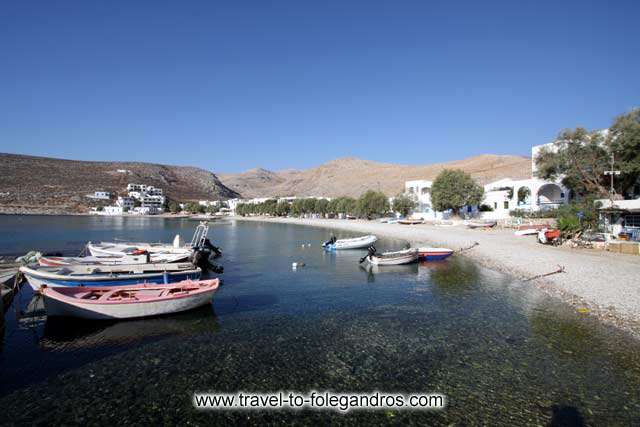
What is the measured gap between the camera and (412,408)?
27.9 ft

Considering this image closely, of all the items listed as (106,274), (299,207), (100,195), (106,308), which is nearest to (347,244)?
(106,274)

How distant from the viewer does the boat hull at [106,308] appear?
13.7 meters

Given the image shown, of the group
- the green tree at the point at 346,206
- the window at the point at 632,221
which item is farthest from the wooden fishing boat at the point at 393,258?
the green tree at the point at 346,206

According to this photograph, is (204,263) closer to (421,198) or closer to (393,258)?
(393,258)

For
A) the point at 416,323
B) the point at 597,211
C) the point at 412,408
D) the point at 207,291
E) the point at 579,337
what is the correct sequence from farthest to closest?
the point at 597,211 → the point at 207,291 → the point at 416,323 → the point at 579,337 → the point at 412,408

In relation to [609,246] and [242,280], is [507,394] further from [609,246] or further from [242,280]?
[609,246]

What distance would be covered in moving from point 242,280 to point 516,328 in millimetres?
16765

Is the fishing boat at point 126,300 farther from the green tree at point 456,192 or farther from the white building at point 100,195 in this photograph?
the white building at point 100,195

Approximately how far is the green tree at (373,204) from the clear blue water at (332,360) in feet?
243

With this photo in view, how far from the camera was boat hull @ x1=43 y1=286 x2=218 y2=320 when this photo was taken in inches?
541

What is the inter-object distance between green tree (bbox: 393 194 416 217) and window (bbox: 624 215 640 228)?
53.0 meters

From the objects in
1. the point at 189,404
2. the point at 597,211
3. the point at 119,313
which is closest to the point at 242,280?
the point at 119,313

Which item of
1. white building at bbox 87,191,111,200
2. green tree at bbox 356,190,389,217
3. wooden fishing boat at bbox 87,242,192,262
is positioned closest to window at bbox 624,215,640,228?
wooden fishing boat at bbox 87,242,192,262

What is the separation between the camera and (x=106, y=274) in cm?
1800
